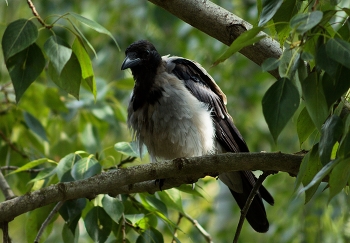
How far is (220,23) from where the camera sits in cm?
285

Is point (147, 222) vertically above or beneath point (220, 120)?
beneath

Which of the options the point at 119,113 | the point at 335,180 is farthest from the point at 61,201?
the point at 119,113

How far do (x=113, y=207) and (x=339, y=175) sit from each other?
1.37m

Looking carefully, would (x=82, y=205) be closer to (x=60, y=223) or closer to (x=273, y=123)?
(x=273, y=123)

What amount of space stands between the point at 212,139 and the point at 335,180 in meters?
2.24

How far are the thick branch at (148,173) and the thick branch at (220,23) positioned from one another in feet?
1.53

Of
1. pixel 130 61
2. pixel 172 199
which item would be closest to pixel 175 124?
pixel 130 61

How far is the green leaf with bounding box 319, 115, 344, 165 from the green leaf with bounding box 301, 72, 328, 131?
66 mm

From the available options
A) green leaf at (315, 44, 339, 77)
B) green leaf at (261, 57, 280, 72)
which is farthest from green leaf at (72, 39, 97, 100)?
green leaf at (315, 44, 339, 77)

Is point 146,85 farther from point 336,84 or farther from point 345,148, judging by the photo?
point 345,148

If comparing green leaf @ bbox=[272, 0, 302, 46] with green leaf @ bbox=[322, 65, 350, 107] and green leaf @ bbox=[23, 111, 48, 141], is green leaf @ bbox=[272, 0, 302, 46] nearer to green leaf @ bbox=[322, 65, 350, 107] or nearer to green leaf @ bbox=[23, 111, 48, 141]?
green leaf @ bbox=[322, 65, 350, 107]

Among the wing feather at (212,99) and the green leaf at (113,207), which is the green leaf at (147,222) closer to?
the green leaf at (113,207)

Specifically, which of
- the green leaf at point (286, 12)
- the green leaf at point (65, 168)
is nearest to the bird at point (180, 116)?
the green leaf at point (65, 168)

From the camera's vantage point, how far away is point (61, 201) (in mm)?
2945
